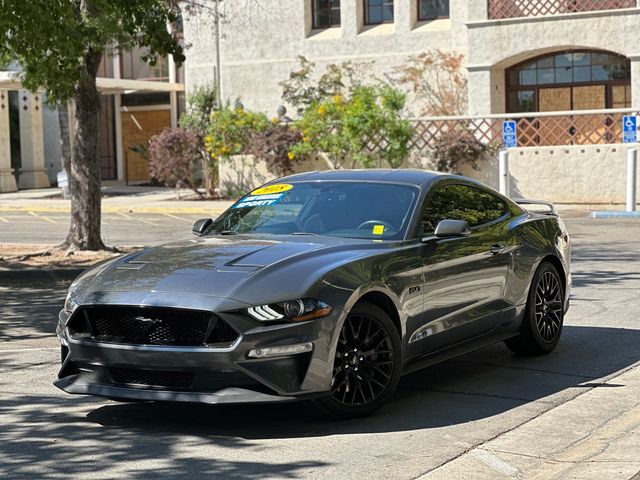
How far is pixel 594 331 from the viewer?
10289mm

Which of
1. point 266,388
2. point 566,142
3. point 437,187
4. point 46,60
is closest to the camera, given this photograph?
point 266,388

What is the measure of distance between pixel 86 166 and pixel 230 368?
10.9 meters

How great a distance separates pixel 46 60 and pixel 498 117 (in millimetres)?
14710

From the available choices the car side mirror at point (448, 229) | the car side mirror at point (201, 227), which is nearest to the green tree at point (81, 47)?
the car side mirror at point (201, 227)

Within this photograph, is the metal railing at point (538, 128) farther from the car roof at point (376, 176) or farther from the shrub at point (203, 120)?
the car roof at point (376, 176)

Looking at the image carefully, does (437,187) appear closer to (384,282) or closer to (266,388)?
(384,282)

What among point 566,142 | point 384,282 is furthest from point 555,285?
point 566,142

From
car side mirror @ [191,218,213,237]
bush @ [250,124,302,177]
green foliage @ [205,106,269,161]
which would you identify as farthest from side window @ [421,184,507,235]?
green foliage @ [205,106,269,161]

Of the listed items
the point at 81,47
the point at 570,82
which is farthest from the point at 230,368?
the point at 570,82

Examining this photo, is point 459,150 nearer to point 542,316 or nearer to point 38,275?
point 38,275

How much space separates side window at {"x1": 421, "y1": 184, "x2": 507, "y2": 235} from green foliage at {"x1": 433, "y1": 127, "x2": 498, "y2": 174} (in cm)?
1850

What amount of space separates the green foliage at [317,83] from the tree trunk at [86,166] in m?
15.7

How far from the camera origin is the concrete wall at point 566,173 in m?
26.2

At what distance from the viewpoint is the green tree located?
13.8 m
